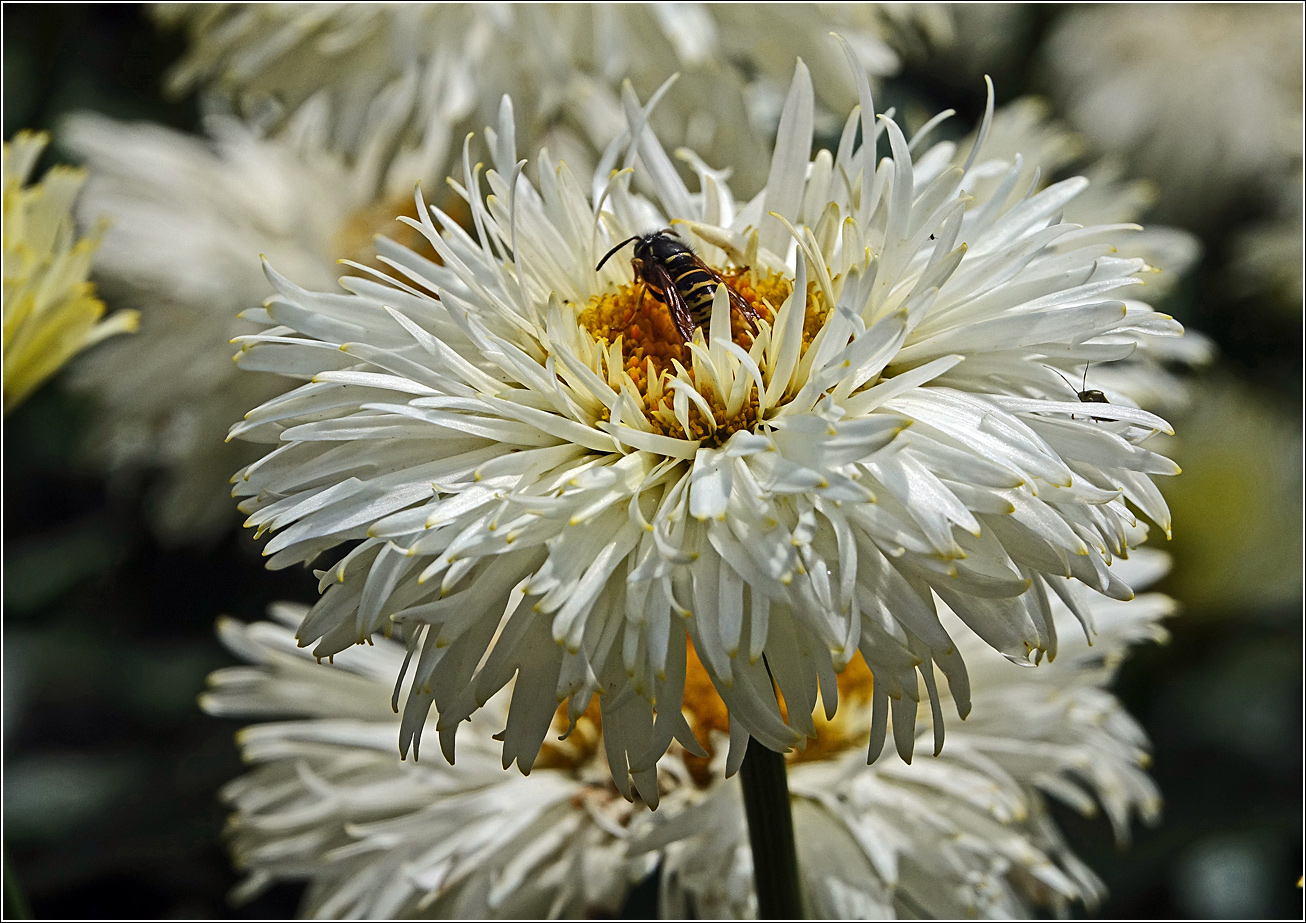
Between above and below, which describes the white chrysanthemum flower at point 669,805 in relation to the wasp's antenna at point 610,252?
below

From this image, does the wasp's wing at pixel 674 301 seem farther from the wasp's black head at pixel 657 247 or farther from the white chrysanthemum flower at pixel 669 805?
the white chrysanthemum flower at pixel 669 805

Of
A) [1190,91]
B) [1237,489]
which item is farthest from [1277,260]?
[1190,91]

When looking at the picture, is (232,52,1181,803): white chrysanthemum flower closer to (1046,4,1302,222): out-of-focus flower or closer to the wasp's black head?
the wasp's black head

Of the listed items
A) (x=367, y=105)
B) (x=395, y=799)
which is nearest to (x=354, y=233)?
(x=367, y=105)

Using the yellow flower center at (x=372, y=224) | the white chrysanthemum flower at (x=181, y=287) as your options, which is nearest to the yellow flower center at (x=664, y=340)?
the white chrysanthemum flower at (x=181, y=287)

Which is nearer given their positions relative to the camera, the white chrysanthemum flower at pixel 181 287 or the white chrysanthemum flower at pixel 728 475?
the white chrysanthemum flower at pixel 728 475

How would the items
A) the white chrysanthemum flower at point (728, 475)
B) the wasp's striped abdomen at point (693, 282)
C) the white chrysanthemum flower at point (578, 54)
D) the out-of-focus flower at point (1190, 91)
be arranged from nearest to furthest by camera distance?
1. the white chrysanthemum flower at point (728, 475)
2. the wasp's striped abdomen at point (693, 282)
3. the white chrysanthemum flower at point (578, 54)
4. the out-of-focus flower at point (1190, 91)

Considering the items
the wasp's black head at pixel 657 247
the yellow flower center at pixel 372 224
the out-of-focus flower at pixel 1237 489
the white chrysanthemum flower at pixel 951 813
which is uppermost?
the yellow flower center at pixel 372 224

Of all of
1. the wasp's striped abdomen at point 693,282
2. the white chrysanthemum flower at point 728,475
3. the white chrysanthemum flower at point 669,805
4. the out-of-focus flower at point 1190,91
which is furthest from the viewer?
the out-of-focus flower at point 1190,91
